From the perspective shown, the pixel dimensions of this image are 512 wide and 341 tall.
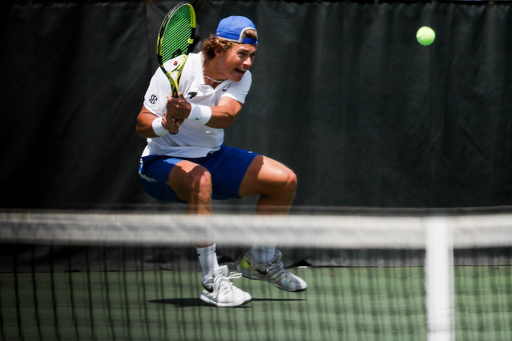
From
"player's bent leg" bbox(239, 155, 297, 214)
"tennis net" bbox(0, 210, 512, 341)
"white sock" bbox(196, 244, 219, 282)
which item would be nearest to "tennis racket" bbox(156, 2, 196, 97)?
"player's bent leg" bbox(239, 155, 297, 214)

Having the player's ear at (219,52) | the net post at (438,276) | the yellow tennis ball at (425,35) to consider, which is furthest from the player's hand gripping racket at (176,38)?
the yellow tennis ball at (425,35)

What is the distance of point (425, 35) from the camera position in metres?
3.81

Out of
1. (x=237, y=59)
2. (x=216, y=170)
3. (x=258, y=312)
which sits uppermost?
(x=237, y=59)

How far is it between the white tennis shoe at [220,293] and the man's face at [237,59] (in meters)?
0.85

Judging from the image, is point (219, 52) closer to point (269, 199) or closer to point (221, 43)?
point (221, 43)

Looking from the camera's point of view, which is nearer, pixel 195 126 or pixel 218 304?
pixel 218 304

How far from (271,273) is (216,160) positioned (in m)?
0.55

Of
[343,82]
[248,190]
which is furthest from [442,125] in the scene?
[248,190]

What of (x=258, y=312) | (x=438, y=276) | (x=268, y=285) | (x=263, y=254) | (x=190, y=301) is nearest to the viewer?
(x=438, y=276)

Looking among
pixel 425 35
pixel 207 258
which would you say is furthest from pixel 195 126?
pixel 425 35

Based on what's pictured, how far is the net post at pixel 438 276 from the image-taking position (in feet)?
4.48

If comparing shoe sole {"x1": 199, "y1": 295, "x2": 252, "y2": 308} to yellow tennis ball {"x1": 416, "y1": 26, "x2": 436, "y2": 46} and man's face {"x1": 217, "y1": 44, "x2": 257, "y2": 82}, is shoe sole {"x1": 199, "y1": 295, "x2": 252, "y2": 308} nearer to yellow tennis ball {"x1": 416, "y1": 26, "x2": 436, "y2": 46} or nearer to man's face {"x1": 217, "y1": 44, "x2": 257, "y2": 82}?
man's face {"x1": 217, "y1": 44, "x2": 257, "y2": 82}

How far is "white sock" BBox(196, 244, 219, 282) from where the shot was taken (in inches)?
97.3

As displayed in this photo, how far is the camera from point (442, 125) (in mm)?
3875
